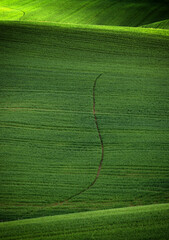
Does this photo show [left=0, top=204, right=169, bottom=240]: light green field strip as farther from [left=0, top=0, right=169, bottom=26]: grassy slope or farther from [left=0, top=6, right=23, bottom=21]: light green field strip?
[left=0, top=6, right=23, bottom=21]: light green field strip

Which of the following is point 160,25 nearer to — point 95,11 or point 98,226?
point 95,11

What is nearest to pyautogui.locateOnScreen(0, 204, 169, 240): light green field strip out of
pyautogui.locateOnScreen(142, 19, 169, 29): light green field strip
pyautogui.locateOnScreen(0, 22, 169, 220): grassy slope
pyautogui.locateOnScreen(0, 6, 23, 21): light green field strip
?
pyautogui.locateOnScreen(0, 22, 169, 220): grassy slope

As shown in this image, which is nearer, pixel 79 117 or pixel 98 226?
pixel 98 226

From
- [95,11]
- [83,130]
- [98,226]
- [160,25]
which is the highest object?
[95,11]

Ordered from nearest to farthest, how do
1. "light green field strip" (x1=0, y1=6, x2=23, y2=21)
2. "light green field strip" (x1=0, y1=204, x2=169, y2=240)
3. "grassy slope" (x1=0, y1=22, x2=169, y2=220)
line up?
"light green field strip" (x1=0, y1=204, x2=169, y2=240), "grassy slope" (x1=0, y1=22, x2=169, y2=220), "light green field strip" (x1=0, y1=6, x2=23, y2=21)

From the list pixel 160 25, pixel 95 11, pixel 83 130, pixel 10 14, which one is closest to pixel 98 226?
pixel 83 130

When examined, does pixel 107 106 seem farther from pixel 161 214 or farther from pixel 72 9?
pixel 72 9

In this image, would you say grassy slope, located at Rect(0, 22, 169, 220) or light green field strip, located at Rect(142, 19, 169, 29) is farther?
light green field strip, located at Rect(142, 19, 169, 29)

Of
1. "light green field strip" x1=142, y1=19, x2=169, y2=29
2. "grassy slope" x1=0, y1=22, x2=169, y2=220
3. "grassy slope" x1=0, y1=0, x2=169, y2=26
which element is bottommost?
"grassy slope" x1=0, y1=22, x2=169, y2=220
